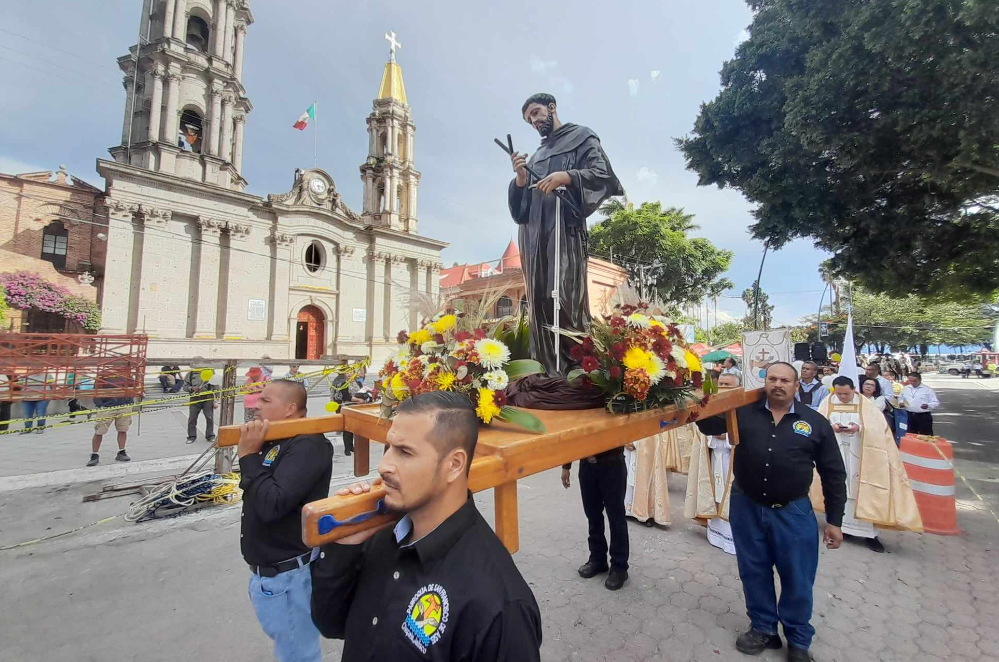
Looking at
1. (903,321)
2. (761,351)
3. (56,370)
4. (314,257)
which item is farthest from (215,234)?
(903,321)

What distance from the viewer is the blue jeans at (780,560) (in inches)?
111

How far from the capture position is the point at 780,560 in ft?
9.41

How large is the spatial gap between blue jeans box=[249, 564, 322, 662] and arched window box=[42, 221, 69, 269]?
27.1 m

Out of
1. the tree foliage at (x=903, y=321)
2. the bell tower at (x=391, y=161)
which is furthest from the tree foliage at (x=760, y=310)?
the bell tower at (x=391, y=161)

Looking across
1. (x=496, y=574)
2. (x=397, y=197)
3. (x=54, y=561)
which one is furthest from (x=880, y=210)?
(x=397, y=197)

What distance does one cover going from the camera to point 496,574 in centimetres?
120

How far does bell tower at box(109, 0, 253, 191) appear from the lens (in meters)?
20.8

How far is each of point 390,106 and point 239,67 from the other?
350 inches

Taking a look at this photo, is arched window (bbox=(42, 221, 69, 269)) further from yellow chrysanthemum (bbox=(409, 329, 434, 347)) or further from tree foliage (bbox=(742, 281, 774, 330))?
tree foliage (bbox=(742, 281, 774, 330))

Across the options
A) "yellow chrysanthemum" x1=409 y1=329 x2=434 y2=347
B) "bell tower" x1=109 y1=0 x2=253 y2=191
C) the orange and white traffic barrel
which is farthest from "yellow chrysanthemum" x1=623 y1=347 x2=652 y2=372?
"bell tower" x1=109 y1=0 x2=253 y2=191

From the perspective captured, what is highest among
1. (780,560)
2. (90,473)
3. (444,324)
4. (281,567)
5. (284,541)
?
(444,324)

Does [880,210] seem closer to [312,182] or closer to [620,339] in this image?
[620,339]

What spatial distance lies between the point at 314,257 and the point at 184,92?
31.7 ft

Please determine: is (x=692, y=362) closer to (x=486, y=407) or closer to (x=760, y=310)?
(x=486, y=407)
